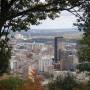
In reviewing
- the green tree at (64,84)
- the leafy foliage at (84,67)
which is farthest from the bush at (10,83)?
the leafy foliage at (84,67)

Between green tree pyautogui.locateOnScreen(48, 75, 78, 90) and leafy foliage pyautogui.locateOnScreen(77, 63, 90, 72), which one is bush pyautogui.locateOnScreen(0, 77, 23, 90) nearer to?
green tree pyautogui.locateOnScreen(48, 75, 78, 90)

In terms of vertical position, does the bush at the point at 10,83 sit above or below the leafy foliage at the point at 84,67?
below

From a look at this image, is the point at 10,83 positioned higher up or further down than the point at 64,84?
higher up

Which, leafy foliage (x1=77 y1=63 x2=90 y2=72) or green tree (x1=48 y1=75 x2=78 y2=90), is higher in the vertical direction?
leafy foliage (x1=77 y1=63 x2=90 y2=72)

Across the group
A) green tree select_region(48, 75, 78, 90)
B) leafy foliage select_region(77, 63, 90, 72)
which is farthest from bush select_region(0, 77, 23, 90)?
leafy foliage select_region(77, 63, 90, 72)

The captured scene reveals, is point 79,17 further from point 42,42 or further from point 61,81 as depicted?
point 42,42

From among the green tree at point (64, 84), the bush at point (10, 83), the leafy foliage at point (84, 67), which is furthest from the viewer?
the leafy foliage at point (84, 67)

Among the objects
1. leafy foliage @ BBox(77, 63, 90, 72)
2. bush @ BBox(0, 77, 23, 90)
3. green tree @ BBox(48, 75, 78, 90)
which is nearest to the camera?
bush @ BBox(0, 77, 23, 90)

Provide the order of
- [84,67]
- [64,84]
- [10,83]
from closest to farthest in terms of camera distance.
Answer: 1. [10,83]
2. [64,84]
3. [84,67]

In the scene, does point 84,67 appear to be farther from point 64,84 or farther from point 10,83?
point 10,83

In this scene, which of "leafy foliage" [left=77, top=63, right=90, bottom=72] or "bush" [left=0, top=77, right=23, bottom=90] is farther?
"leafy foliage" [left=77, top=63, right=90, bottom=72]

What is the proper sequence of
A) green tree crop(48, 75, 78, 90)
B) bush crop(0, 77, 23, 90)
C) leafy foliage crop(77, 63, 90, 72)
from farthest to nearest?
leafy foliage crop(77, 63, 90, 72) < green tree crop(48, 75, 78, 90) < bush crop(0, 77, 23, 90)

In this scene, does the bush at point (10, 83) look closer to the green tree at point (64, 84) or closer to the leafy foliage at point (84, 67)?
the green tree at point (64, 84)

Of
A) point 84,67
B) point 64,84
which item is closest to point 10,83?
point 64,84
